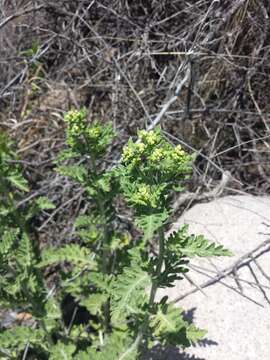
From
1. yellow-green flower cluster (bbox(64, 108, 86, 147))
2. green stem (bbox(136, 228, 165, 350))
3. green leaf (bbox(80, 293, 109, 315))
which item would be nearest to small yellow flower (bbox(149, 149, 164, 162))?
green stem (bbox(136, 228, 165, 350))

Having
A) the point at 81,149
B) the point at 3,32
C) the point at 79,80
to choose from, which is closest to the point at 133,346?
the point at 81,149

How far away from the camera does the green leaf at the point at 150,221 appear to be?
80.4 inches

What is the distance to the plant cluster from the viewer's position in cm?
215

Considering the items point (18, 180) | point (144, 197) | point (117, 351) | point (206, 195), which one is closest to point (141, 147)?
point (144, 197)

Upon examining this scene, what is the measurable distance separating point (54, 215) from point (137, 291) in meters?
1.87

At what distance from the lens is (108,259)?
10.6ft

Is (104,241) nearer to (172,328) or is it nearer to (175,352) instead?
(175,352)

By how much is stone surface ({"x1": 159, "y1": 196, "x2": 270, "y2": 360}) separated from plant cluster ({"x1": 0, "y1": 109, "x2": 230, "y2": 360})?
24cm

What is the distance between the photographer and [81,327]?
11.5ft

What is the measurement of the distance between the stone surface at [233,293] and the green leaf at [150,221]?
0.96m

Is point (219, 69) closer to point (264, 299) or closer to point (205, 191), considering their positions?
point (205, 191)

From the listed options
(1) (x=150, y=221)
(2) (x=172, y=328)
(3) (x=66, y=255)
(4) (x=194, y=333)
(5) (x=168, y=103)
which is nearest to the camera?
(1) (x=150, y=221)

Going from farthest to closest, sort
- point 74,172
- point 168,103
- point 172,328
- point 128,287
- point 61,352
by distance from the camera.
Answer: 1. point 168,103
2. point 61,352
3. point 74,172
4. point 172,328
5. point 128,287

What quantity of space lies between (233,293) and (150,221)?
1200 millimetres
